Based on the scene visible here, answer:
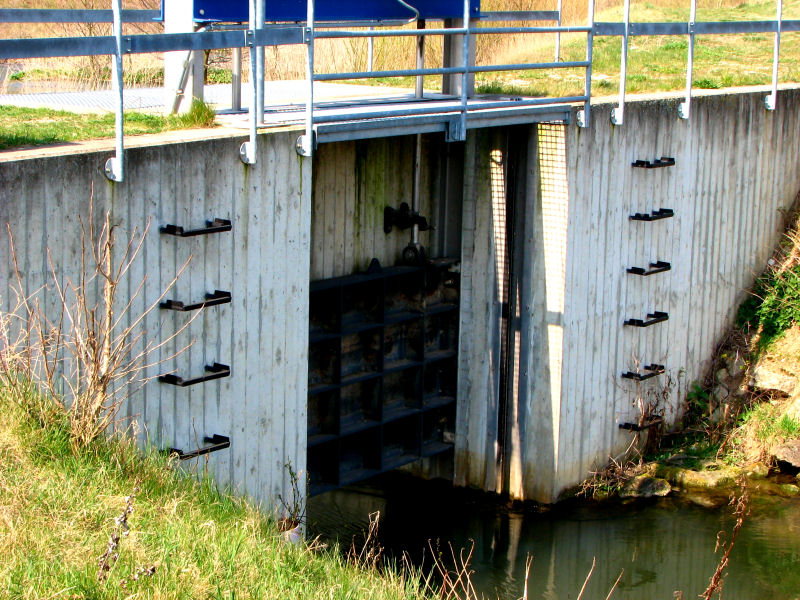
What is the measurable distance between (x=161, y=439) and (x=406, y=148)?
3945 millimetres

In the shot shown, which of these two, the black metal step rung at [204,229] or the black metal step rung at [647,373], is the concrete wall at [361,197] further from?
the black metal step rung at [647,373]

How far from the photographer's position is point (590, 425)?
1073 cm

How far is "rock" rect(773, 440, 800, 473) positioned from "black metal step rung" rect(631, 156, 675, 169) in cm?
289

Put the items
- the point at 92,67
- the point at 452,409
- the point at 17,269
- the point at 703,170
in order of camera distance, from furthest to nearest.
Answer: the point at 92,67, the point at 703,170, the point at 452,409, the point at 17,269

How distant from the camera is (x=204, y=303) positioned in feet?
23.9

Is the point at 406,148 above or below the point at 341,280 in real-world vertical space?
above

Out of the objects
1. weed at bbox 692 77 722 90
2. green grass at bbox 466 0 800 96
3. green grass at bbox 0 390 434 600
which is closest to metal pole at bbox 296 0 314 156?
green grass at bbox 0 390 434 600

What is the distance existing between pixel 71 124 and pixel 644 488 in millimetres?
5958

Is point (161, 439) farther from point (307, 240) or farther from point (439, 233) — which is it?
point (439, 233)

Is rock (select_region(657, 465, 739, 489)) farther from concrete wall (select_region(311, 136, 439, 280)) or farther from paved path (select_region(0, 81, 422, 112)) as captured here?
paved path (select_region(0, 81, 422, 112))

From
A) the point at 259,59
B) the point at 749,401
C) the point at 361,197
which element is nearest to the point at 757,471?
the point at 749,401

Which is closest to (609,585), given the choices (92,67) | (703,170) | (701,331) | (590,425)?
(590,425)

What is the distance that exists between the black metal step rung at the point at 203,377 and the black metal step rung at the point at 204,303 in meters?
0.40

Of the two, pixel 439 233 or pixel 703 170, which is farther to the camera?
pixel 703 170
